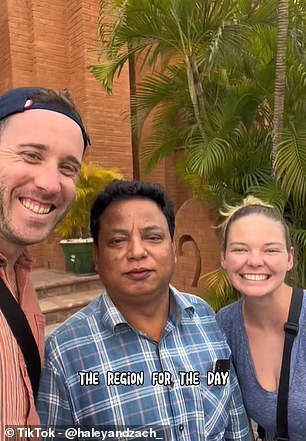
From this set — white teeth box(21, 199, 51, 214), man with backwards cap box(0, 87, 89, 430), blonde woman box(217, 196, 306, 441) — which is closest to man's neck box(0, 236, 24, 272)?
man with backwards cap box(0, 87, 89, 430)

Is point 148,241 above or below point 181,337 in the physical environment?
above

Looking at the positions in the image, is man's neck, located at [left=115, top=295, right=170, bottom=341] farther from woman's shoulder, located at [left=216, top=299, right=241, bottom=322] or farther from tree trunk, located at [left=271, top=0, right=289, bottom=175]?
tree trunk, located at [left=271, top=0, right=289, bottom=175]

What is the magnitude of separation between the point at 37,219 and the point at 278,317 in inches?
38.0

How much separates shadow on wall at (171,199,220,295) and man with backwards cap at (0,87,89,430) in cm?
297

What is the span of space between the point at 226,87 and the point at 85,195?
2.16m

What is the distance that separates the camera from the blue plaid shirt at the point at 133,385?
1094 millimetres

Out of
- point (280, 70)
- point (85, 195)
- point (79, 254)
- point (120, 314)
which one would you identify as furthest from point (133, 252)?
point (79, 254)

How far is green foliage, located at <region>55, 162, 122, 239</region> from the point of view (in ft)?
15.7

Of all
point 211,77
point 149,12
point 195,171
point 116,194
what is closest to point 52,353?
point 116,194

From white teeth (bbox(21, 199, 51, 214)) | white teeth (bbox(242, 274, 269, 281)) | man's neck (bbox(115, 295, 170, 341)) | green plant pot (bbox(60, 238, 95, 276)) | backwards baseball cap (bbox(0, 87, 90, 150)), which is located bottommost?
green plant pot (bbox(60, 238, 95, 276))

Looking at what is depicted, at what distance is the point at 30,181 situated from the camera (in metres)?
1.08

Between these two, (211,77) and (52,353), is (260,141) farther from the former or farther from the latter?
(52,353)

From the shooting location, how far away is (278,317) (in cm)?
144

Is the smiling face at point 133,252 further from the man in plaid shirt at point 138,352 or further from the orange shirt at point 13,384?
the orange shirt at point 13,384
